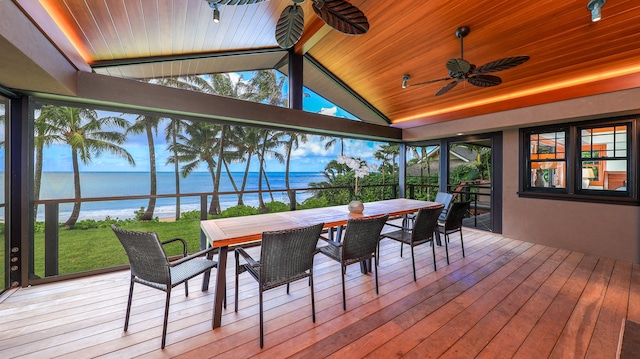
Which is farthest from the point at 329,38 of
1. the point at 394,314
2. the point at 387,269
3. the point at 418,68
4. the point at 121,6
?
the point at 394,314

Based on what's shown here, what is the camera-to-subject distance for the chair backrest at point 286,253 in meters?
1.80

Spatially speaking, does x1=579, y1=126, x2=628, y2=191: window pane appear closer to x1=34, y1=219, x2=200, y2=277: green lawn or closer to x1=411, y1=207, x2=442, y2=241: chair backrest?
x1=411, y1=207, x2=442, y2=241: chair backrest

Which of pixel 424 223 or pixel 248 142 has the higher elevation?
pixel 248 142

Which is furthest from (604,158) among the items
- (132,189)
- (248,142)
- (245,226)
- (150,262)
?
(132,189)

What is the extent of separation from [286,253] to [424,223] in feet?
6.41

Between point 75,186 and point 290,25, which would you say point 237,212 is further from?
point 290,25

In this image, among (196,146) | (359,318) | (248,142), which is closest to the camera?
(359,318)

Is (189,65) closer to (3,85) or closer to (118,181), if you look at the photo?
(3,85)

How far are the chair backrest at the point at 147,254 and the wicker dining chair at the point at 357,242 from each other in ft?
4.42

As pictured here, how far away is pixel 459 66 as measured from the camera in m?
2.79

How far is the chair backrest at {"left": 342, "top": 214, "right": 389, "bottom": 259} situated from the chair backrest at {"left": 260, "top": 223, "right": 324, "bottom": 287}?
15.8 inches

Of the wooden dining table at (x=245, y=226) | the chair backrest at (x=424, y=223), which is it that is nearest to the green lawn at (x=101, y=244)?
the wooden dining table at (x=245, y=226)

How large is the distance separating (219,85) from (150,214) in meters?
5.71

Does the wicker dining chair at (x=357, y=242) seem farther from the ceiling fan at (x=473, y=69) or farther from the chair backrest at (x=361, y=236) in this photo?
the ceiling fan at (x=473, y=69)
